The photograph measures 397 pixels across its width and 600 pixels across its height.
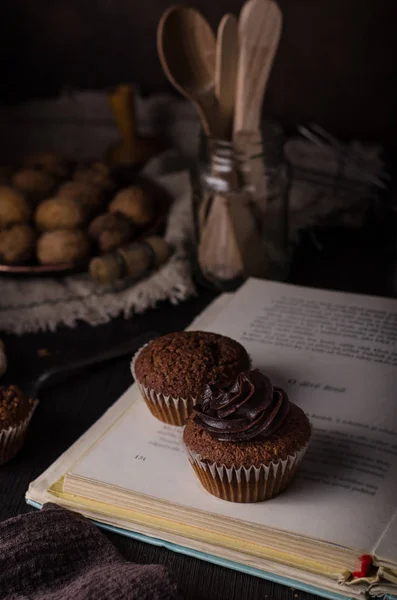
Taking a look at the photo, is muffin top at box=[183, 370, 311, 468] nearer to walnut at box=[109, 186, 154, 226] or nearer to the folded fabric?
the folded fabric

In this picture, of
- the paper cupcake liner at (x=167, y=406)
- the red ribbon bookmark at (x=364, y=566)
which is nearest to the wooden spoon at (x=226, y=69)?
the paper cupcake liner at (x=167, y=406)

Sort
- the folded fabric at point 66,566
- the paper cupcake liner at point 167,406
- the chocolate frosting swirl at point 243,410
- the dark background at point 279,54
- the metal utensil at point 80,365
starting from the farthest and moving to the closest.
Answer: the dark background at point 279,54 → the metal utensil at point 80,365 → the paper cupcake liner at point 167,406 → the chocolate frosting swirl at point 243,410 → the folded fabric at point 66,566

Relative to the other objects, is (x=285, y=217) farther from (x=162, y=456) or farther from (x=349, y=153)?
(x=162, y=456)

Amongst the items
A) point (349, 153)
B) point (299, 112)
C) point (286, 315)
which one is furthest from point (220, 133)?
point (299, 112)

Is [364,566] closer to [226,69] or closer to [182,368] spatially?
[182,368]

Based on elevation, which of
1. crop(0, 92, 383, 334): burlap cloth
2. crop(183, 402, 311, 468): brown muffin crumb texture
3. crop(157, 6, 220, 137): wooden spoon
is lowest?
crop(0, 92, 383, 334): burlap cloth

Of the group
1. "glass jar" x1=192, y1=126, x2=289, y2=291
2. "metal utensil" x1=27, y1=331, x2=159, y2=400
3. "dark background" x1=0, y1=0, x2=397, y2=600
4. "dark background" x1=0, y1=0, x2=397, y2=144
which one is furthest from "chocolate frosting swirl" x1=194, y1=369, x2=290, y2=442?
"dark background" x1=0, y1=0, x2=397, y2=144

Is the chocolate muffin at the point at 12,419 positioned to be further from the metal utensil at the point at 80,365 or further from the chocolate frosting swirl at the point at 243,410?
the chocolate frosting swirl at the point at 243,410
